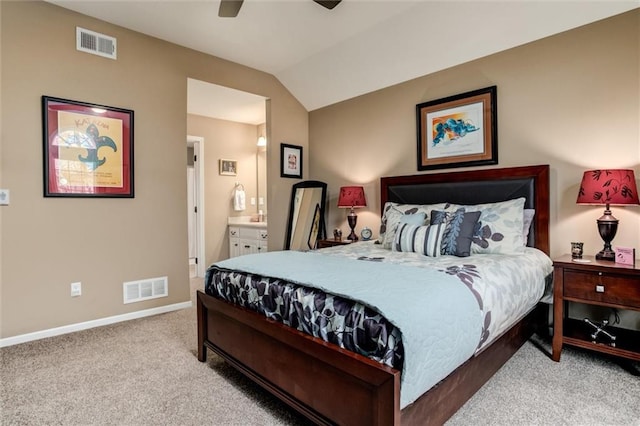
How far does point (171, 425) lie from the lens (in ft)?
5.53

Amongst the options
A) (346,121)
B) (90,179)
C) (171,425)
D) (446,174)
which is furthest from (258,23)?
(171,425)

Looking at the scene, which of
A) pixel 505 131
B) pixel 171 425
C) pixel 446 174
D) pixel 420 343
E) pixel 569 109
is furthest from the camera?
pixel 446 174

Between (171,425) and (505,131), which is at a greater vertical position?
(505,131)

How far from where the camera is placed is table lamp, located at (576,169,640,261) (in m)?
2.23

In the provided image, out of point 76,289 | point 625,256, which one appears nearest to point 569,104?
point 625,256

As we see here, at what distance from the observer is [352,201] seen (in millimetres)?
3971

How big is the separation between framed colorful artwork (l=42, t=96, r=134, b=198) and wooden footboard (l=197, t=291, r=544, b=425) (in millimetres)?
1696

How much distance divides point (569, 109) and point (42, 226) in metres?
4.37

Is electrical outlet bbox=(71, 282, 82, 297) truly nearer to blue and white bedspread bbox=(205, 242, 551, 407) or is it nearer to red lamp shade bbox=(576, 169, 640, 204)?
blue and white bedspread bbox=(205, 242, 551, 407)

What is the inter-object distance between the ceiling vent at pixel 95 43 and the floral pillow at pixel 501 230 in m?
3.56

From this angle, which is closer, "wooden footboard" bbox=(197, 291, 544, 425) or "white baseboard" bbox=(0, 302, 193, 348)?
"wooden footboard" bbox=(197, 291, 544, 425)

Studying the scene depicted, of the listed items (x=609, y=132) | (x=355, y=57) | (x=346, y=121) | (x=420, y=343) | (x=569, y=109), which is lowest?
(x=420, y=343)

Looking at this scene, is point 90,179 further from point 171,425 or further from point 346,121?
point 346,121

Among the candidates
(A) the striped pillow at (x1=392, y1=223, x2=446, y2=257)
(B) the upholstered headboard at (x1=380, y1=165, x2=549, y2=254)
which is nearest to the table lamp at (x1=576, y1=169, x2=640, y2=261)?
(B) the upholstered headboard at (x1=380, y1=165, x2=549, y2=254)
